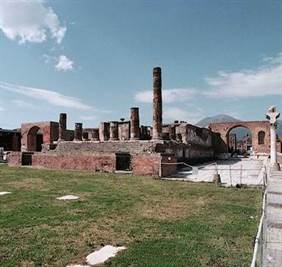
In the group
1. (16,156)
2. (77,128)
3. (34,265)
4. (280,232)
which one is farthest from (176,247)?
(77,128)

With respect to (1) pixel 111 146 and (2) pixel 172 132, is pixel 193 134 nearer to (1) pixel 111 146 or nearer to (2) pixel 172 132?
(2) pixel 172 132

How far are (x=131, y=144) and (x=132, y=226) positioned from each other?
16227 mm

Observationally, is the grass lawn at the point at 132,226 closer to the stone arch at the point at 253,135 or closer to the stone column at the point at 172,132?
the stone column at the point at 172,132

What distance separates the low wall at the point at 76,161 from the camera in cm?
1955

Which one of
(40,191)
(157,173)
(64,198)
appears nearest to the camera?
(64,198)

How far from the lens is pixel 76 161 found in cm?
2102

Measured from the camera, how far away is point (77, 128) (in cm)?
3300

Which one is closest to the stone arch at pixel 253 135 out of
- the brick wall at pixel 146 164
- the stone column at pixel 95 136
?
the stone column at pixel 95 136

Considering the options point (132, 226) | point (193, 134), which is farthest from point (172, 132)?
point (132, 226)

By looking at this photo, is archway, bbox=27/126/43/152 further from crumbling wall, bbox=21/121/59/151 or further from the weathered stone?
the weathered stone

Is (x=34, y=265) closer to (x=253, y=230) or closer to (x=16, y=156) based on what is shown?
(x=253, y=230)

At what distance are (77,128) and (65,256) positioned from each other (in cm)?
2819

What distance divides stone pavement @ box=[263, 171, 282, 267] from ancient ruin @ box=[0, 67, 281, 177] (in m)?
6.89

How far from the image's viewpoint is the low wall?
64.1 feet
